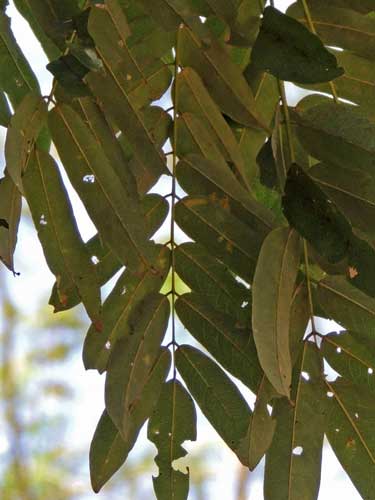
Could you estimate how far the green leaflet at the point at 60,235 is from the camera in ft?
2.53

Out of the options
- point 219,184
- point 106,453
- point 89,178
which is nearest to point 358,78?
point 219,184

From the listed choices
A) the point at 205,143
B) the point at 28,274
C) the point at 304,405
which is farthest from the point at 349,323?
the point at 28,274

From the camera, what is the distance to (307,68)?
69 centimetres

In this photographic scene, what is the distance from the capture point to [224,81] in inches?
30.8

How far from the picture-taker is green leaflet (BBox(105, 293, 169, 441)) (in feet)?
2.49

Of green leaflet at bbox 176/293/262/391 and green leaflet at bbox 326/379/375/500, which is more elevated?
green leaflet at bbox 176/293/262/391

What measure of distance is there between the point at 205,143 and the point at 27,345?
3.05 m

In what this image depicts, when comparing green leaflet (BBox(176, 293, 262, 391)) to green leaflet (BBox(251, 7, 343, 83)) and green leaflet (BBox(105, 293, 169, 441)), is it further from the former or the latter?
green leaflet (BBox(251, 7, 343, 83))

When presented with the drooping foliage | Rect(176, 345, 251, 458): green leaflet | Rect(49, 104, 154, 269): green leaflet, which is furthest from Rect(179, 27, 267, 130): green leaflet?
Rect(176, 345, 251, 458): green leaflet

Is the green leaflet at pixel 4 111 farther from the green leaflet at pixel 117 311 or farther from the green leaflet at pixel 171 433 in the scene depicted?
the green leaflet at pixel 171 433

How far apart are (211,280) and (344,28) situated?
9.7 inches

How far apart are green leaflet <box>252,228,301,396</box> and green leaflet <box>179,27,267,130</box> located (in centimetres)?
10

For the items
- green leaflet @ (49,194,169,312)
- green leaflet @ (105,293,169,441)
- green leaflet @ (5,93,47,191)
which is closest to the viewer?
green leaflet @ (5,93,47,191)

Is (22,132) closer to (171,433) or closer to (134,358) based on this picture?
(134,358)
